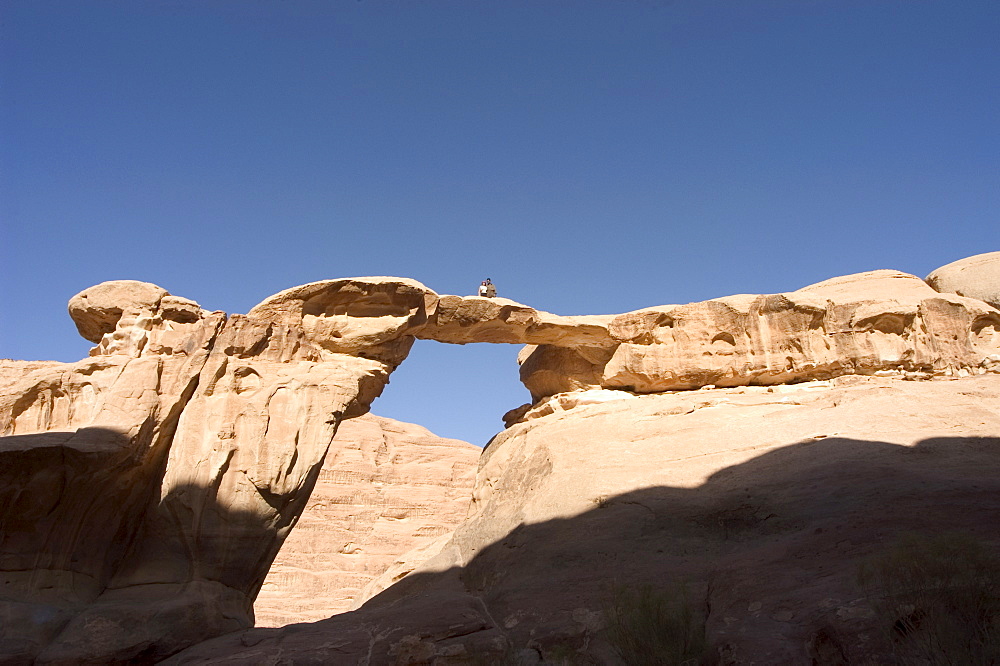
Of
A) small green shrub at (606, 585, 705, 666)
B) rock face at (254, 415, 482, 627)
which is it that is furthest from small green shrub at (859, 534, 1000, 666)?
rock face at (254, 415, 482, 627)

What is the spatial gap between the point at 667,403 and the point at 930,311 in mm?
6396

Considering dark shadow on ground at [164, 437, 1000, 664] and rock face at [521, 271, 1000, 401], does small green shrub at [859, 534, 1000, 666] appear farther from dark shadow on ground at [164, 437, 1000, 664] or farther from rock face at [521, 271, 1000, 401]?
rock face at [521, 271, 1000, 401]

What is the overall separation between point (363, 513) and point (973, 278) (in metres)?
28.4

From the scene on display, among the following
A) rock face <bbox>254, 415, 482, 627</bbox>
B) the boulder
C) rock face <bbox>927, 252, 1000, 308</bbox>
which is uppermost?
the boulder

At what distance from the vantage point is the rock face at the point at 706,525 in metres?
10.9

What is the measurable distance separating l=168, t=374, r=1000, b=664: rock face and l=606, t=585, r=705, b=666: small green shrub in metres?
0.19

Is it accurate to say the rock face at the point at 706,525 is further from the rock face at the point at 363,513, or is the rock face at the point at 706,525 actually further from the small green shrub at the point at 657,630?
the rock face at the point at 363,513

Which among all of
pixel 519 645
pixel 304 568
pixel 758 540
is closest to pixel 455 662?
pixel 519 645

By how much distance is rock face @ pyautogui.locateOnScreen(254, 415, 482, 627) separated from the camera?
3625 centimetres

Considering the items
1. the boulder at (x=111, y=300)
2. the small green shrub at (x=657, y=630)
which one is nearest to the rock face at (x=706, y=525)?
the small green shrub at (x=657, y=630)

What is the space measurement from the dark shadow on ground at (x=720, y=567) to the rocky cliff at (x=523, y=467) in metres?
0.05

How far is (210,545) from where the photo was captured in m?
15.3

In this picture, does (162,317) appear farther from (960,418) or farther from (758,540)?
(960,418)

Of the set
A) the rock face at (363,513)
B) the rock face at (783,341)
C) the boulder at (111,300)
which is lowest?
the rock face at (363,513)
